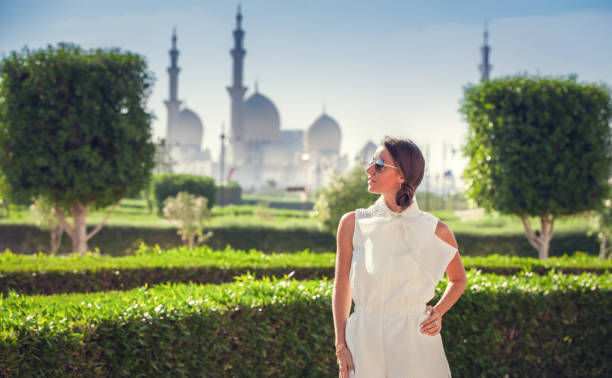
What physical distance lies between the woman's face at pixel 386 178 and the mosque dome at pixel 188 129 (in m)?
117

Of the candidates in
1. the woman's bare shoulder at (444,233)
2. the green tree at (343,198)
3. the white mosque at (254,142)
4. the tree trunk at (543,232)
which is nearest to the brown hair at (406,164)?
the woman's bare shoulder at (444,233)

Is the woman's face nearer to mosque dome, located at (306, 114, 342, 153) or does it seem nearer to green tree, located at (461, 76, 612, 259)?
green tree, located at (461, 76, 612, 259)

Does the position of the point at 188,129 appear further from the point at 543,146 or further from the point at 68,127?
the point at 543,146

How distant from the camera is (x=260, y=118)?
376 ft

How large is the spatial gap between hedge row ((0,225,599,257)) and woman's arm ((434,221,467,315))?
19.8 metres

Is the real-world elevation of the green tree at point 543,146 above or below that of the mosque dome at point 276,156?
below

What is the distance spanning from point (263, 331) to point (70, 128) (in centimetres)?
1144

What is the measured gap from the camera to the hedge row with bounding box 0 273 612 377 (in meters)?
4.12

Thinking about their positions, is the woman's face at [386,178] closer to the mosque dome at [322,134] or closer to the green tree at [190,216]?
the green tree at [190,216]

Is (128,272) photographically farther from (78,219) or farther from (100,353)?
(78,219)

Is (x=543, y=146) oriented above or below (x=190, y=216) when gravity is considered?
above

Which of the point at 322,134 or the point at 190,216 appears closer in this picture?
the point at 190,216

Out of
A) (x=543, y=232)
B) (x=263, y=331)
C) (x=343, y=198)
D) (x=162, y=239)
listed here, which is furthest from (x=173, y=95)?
(x=263, y=331)

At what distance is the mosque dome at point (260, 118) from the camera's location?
370 ft
